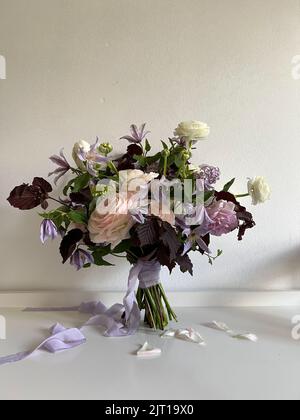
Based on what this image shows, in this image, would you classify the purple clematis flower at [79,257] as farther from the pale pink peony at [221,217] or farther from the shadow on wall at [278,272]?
the shadow on wall at [278,272]

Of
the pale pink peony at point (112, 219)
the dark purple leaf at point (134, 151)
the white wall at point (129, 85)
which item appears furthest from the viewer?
the white wall at point (129, 85)

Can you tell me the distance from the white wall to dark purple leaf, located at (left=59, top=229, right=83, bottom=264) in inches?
11.5

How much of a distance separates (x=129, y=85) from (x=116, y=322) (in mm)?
605

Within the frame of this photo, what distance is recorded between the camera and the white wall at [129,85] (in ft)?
3.21

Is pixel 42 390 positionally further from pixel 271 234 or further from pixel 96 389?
pixel 271 234

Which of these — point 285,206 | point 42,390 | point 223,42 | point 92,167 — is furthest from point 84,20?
point 42,390

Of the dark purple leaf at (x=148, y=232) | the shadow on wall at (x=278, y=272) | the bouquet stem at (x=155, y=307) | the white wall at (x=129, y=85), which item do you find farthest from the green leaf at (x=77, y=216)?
the shadow on wall at (x=278, y=272)

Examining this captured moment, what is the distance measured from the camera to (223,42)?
38.8 inches

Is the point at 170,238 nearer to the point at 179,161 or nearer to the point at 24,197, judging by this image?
the point at 179,161

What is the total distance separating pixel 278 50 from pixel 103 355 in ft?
2.88

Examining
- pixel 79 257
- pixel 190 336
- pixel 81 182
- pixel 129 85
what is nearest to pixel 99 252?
pixel 79 257

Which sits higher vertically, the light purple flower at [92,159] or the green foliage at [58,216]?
the light purple flower at [92,159]

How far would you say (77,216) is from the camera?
0.69 metres

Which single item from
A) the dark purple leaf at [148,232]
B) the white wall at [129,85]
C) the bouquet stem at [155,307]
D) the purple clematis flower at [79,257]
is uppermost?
the white wall at [129,85]
